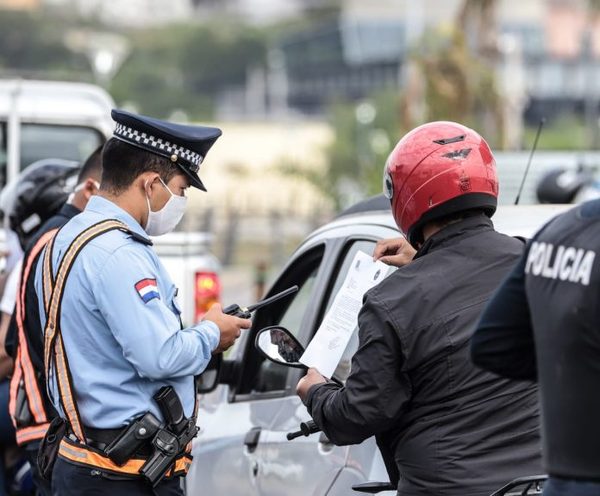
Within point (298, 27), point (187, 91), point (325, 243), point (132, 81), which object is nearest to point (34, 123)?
point (325, 243)

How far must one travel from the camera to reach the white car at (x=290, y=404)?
14.1 feet

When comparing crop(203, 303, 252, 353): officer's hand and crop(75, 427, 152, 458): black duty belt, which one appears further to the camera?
crop(203, 303, 252, 353): officer's hand

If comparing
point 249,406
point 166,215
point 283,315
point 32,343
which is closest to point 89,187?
point 32,343

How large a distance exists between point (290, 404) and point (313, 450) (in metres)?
0.38

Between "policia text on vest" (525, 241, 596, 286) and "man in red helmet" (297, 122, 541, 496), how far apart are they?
77cm

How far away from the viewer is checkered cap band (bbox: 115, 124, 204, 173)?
4188 mm

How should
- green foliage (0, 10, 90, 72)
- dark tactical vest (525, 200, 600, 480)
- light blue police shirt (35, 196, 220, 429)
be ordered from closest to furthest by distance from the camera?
dark tactical vest (525, 200, 600, 480) → light blue police shirt (35, 196, 220, 429) → green foliage (0, 10, 90, 72)

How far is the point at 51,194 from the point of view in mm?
6215

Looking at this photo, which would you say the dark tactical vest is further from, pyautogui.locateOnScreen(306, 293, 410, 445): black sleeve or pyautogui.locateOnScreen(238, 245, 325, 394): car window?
pyautogui.locateOnScreen(238, 245, 325, 394): car window

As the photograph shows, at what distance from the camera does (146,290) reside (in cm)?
399

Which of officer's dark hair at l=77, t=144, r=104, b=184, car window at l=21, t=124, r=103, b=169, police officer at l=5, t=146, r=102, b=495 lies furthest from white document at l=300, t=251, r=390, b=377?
car window at l=21, t=124, r=103, b=169

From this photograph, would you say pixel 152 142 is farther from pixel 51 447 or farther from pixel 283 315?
pixel 283 315

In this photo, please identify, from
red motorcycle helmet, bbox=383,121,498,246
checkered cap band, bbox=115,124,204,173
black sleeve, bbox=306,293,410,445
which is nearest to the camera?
black sleeve, bbox=306,293,410,445

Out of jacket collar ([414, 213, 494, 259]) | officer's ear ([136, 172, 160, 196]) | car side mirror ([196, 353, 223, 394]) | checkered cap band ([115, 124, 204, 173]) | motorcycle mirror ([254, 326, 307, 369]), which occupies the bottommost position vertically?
car side mirror ([196, 353, 223, 394])
